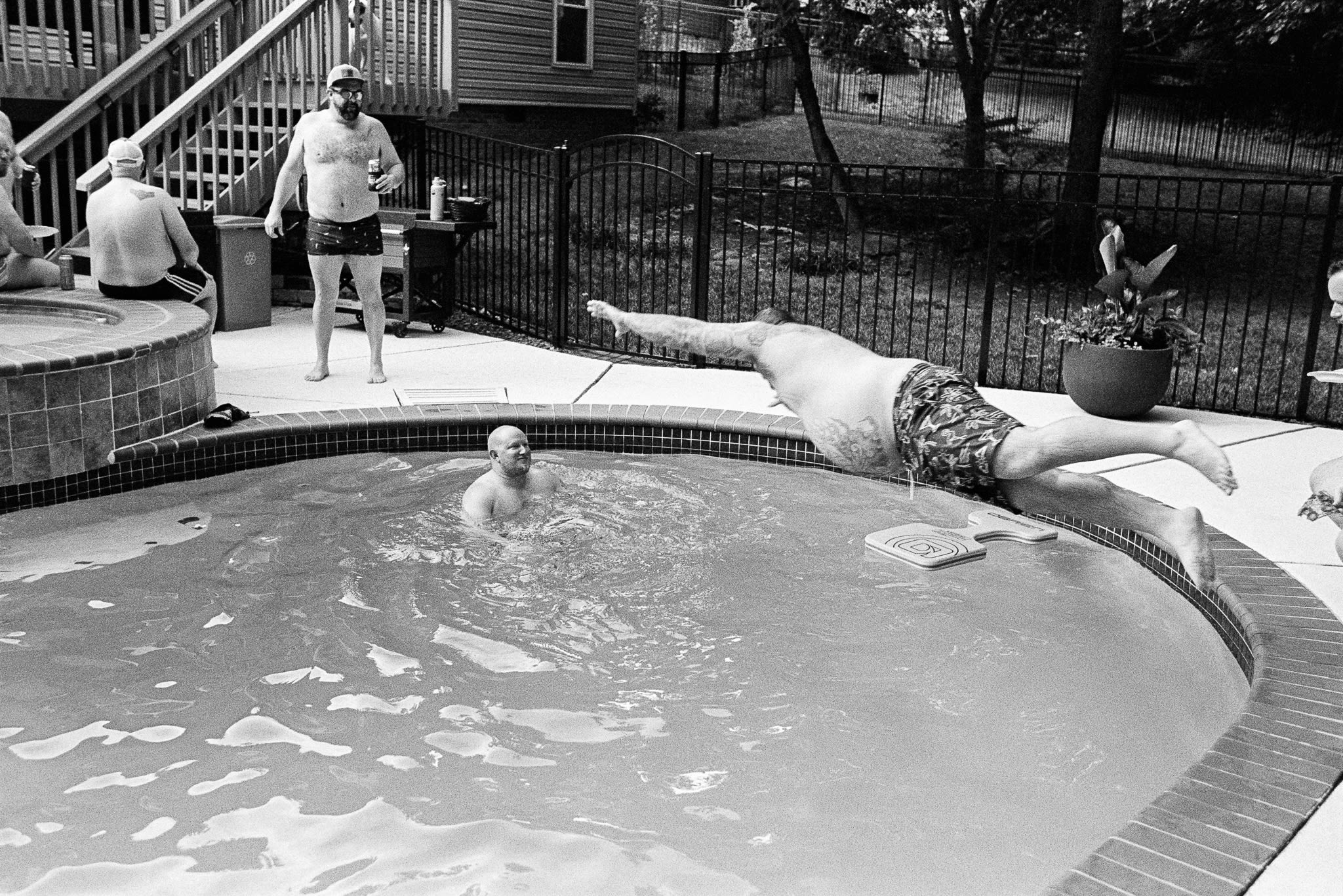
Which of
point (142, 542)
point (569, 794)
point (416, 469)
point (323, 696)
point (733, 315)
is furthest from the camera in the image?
point (733, 315)

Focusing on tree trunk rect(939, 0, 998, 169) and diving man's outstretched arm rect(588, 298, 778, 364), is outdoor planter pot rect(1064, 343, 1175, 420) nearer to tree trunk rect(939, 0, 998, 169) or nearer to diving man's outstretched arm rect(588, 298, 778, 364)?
diving man's outstretched arm rect(588, 298, 778, 364)

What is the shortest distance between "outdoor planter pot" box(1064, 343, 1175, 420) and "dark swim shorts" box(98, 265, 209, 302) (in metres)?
5.41

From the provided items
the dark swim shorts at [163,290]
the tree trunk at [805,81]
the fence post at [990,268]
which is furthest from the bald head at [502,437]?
the tree trunk at [805,81]

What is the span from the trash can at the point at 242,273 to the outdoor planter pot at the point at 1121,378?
20.1 ft

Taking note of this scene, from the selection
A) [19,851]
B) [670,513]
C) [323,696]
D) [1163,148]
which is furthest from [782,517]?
[1163,148]

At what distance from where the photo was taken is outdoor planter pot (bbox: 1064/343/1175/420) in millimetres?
7816

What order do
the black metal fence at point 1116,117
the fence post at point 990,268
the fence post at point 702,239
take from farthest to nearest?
the black metal fence at point 1116,117
the fence post at point 702,239
the fence post at point 990,268

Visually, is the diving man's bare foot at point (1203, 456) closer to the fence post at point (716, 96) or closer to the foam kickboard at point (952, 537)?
the foam kickboard at point (952, 537)

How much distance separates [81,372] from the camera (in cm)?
605

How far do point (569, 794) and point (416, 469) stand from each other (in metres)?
3.41

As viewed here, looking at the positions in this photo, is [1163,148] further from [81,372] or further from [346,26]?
[81,372]

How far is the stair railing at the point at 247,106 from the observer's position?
10.5 meters

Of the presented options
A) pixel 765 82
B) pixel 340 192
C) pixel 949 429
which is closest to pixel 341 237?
pixel 340 192

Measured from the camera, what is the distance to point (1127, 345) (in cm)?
791
